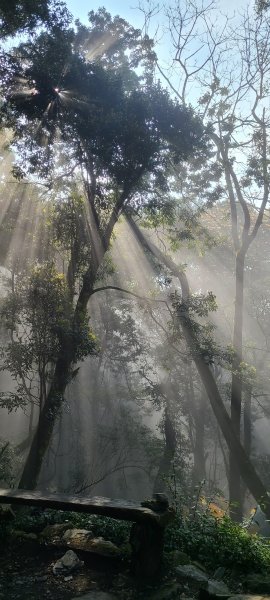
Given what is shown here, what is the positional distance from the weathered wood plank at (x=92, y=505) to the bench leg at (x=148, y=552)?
4.7 inches

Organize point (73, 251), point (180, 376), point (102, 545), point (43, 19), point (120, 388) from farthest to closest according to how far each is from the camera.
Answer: point (120, 388) < point (180, 376) < point (73, 251) < point (43, 19) < point (102, 545)

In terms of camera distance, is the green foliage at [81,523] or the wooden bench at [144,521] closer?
the wooden bench at [144,521]

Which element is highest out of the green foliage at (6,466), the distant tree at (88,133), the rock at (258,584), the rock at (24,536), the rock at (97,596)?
the distant tree at (88,133)

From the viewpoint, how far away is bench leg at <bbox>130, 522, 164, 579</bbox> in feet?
15.9

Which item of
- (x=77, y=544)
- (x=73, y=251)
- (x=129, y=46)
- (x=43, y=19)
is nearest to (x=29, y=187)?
(x=73, y=251)

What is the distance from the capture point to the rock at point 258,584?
419 centimetres

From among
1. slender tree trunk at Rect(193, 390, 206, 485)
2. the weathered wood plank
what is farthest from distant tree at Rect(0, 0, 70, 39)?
slender tree trunk at Rect(193, 390, 206, 485)

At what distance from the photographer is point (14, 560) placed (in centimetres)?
548

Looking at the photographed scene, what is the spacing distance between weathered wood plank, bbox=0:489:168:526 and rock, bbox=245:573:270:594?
103cm

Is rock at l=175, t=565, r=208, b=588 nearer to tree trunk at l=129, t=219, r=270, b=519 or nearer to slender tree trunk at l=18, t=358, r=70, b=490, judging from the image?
slender tree trunk at l=18, t=358, r=70, b=490

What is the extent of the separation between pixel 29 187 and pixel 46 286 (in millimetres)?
5943

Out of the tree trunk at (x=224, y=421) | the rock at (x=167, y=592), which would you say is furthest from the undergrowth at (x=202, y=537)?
the tree trunk at (x=224, y=421)

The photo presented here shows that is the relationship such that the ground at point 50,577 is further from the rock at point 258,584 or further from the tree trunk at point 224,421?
the tree trunk at point 224,421

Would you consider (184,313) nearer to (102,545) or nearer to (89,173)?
(89,173)
